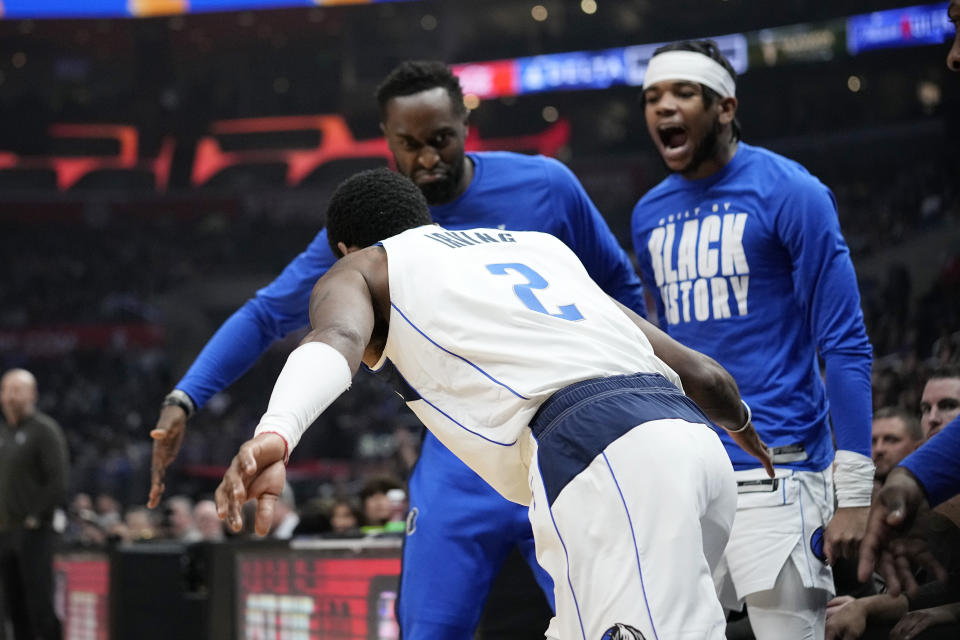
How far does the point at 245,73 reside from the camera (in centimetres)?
3009

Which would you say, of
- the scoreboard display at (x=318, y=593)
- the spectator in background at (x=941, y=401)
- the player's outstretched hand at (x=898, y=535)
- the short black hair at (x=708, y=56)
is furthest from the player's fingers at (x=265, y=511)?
the scoreboard display at (x=318, y=593)

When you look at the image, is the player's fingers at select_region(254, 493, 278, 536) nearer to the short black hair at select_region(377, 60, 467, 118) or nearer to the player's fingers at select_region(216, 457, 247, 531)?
the player's fingers at select_region(216, 457, 247, 531)

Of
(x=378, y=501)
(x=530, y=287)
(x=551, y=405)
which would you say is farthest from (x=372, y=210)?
(x=378, y=501)

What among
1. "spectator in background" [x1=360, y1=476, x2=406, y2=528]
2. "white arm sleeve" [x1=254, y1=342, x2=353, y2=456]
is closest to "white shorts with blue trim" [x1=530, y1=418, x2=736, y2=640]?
"white arm sleeve" [x1=254, y1=342, x2=353, y2=456]

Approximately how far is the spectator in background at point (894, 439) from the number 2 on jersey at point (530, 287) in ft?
7.93

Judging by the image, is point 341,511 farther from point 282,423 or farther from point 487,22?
point 487,22

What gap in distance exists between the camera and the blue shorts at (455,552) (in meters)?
3.12

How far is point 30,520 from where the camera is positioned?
8.00 metres

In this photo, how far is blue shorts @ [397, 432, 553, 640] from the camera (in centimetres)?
312

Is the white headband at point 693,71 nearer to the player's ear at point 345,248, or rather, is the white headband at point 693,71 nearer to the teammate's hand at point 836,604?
the player's ear at point 345,248

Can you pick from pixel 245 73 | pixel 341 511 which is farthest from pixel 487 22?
pixel 341 511

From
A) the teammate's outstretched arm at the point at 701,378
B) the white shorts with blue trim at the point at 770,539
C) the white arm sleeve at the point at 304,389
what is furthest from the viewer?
the white shorts with blue trim at the point at 770,539

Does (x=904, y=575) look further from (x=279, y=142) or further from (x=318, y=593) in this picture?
(x=279, y=142)

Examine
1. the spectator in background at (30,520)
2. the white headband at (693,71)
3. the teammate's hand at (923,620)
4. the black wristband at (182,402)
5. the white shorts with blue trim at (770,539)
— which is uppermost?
the white headband at (693,71)
